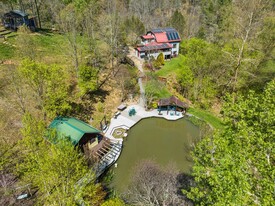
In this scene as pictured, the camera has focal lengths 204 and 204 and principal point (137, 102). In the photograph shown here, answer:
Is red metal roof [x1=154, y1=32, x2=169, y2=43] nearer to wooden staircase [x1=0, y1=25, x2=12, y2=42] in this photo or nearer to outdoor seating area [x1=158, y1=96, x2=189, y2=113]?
outdoor seating area [x1=158, y1=96, x2=189, y2=113]

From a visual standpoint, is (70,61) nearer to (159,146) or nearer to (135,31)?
(159,146)

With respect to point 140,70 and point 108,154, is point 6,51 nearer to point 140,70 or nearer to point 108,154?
point 140,70

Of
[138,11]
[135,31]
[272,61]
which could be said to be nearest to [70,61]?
[135,31]

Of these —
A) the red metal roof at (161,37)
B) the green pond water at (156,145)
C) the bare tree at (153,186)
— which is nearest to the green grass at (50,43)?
the green pond water at (156,145)

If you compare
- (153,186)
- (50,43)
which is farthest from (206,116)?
(50,43)

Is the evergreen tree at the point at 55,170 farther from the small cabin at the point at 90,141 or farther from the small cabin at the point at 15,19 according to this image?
the small cabin at the point at 15,19

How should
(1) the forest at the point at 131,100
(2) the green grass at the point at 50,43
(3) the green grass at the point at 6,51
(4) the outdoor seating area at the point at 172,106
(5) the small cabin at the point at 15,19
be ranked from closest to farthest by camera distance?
(1) the forest at the point at 131,100 < (4) the outdoor seating area at the point at 172,106 < (3) the green grass at the point at 6,51 < (2) the green grass at the point at 50,43 < (5) the small cabin at the point at 15,19

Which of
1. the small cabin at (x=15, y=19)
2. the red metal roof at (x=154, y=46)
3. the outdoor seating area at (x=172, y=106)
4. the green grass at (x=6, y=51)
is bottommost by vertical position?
the outdoor seating area at (x=172, y=106)
